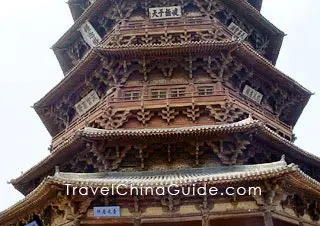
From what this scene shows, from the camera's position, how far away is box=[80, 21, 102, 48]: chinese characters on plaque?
17.2m

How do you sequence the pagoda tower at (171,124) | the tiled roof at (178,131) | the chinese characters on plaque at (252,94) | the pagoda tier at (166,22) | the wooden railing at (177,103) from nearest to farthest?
the pagoda tower at (171,124) < the tiled roof at (178,131) < the wooden railing at (177,103) < the chinese characters on plaque at (252,94) < the pagoda tier at (166,22)

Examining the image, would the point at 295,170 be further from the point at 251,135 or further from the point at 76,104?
the point at 76,104

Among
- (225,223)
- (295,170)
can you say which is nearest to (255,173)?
(295,170)

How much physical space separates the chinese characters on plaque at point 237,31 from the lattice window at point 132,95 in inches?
200

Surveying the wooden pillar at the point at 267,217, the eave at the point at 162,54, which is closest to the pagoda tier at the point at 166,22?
the eave at the point at 162,54

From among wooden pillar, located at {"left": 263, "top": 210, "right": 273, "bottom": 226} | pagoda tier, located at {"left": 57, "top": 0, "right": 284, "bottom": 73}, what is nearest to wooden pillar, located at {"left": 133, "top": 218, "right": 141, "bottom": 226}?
wooden pillar, located at {"left": 263, "top": 210, "right": 273, "bottom": 226}

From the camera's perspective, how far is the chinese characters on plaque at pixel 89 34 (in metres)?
17.2

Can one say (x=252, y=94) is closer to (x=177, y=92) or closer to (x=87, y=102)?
(x=177, y=92)

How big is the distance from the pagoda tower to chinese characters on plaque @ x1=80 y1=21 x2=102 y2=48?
1.6 inches

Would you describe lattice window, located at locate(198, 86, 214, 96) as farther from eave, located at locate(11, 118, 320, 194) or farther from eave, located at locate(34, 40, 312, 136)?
eave, located at locate(11, 118, 320, 194)

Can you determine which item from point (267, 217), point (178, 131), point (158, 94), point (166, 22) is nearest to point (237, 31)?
point (166, 22)

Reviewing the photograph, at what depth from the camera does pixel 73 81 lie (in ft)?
51.3

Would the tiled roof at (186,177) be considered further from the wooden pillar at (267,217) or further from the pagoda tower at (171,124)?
the wooden pillar at (267,217)

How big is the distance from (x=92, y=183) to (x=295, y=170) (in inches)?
194
